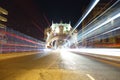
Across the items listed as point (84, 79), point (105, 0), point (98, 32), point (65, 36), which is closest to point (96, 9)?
point (105, 0)

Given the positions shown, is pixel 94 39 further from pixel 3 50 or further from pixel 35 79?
pixel 35 79

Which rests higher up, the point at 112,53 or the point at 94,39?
the point at 94,39

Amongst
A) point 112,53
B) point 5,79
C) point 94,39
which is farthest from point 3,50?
point 94,39

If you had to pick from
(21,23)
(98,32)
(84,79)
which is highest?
(21,23)

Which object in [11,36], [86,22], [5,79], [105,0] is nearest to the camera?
[5,79]

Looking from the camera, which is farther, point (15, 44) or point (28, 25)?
point (28, 25)

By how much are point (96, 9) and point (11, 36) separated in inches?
3519

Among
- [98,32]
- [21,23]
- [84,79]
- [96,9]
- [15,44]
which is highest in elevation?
[96,9]

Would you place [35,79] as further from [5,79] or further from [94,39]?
[94,39]

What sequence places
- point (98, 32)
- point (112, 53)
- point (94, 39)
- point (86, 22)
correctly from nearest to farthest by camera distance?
point (112, 53) → point (98, 32) → point (94, 39) → point (86, 22)

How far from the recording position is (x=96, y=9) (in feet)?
374

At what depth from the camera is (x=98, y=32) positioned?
72062mm

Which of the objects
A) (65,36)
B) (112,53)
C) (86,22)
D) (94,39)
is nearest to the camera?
(112,53)

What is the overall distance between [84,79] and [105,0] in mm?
110062
